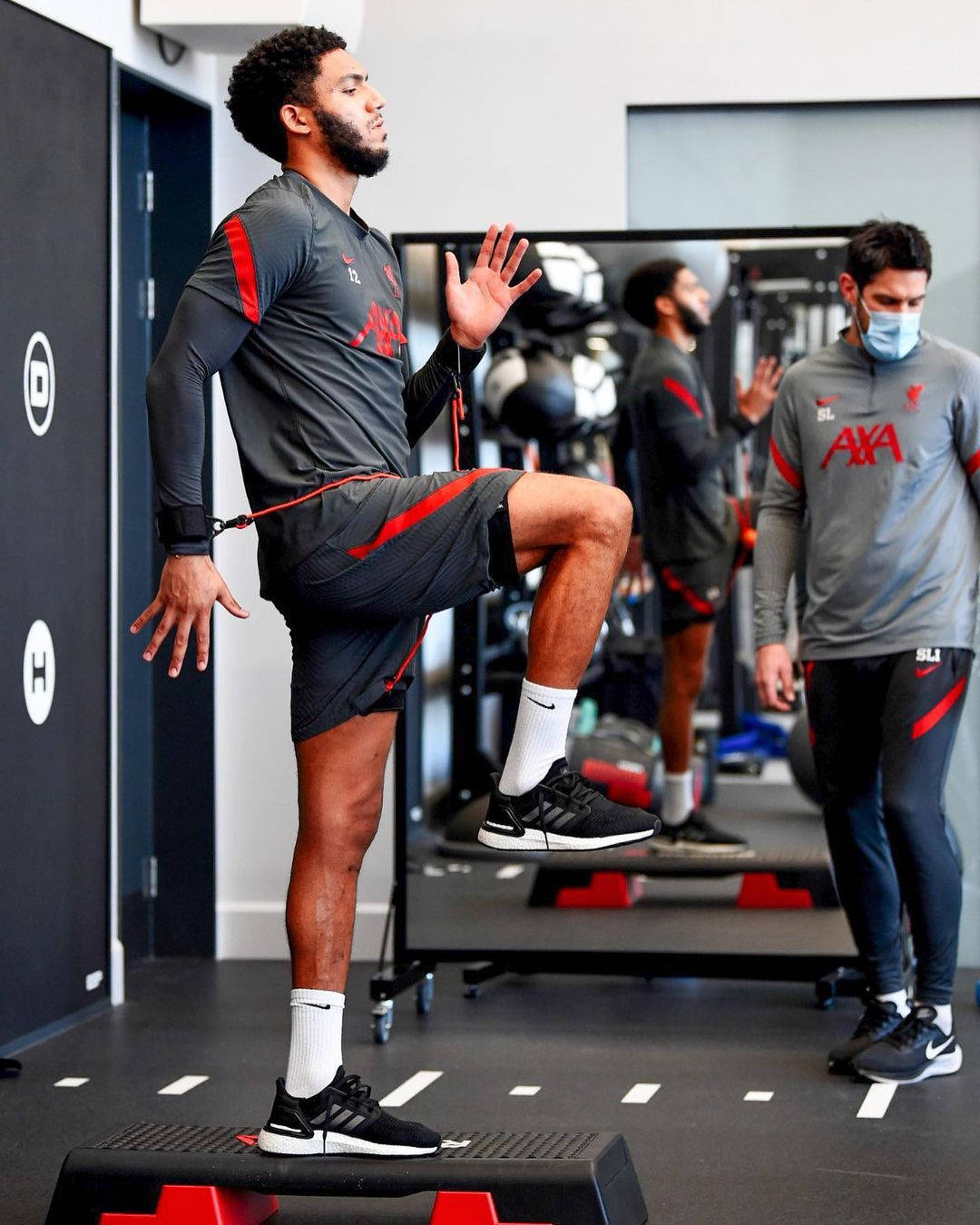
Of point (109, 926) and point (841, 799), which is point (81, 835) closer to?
point (109, 926)

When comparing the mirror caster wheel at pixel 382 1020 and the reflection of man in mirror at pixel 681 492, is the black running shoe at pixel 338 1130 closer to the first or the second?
the mirror caster wheel at pixel 382 1020

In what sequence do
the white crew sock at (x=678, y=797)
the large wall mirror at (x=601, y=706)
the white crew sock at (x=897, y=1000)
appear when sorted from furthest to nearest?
the white crew sock at (x=678, y=797)
the large wall mirror at (x=601, y=706)
the white crew sock at (x=897, y=1000)

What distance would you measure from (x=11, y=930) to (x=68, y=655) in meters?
0.66

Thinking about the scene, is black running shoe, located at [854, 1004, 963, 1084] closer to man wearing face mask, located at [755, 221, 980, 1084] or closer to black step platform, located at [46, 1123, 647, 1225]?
man wearing face mask, located at [755, 221, 980, 1084]

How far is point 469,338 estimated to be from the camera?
8.89ft

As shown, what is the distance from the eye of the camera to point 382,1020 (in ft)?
13.1

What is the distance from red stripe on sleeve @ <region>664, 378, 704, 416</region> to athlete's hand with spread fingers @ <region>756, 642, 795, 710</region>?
1.08m

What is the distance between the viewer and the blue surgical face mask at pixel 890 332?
3.55 meters

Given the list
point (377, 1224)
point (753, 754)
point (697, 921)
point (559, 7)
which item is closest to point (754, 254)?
point (559, 7)

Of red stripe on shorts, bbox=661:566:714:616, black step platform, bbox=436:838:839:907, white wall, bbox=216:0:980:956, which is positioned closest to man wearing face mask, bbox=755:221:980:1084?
black step platform, bbox=436:838:839:907

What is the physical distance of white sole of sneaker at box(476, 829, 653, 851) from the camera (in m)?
2.45

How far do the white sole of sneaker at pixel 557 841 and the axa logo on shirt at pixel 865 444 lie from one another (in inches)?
55.2

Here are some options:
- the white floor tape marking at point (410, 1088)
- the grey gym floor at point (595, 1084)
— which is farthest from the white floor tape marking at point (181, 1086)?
the white floor tape marking at point (410, 1088)

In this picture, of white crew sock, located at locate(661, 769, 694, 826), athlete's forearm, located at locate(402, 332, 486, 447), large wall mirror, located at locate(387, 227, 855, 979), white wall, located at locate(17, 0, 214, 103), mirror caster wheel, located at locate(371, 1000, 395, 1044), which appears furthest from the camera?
white crew sock, located at locate(661, 769, 694, 826)
